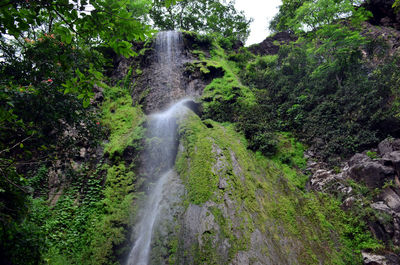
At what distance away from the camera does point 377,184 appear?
18.2 feet

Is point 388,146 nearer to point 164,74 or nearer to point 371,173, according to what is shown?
point 371,173

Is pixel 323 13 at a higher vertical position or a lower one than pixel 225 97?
higher

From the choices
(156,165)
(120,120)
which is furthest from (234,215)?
(120,120)

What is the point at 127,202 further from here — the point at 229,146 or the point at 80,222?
the point at 229,146

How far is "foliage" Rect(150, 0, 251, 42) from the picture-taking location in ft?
64.3

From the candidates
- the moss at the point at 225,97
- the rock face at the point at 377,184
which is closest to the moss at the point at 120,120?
the moss at the point at 225,97

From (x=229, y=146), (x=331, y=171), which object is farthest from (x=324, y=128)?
(x=229, y=146)

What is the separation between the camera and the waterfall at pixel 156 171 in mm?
5332

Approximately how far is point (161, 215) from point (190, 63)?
410 inches

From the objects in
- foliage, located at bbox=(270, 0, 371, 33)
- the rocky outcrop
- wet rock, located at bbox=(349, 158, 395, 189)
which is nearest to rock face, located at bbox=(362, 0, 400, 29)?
foliage, located at bbox=(270, 0, 371, 33)

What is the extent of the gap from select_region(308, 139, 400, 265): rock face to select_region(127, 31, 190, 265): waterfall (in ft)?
16.3

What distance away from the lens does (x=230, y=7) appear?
20.3 meters

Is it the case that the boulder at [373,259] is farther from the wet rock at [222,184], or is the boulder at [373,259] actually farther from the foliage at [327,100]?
the wet rock at [222,184]

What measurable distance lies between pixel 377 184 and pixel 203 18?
20.6 meters
